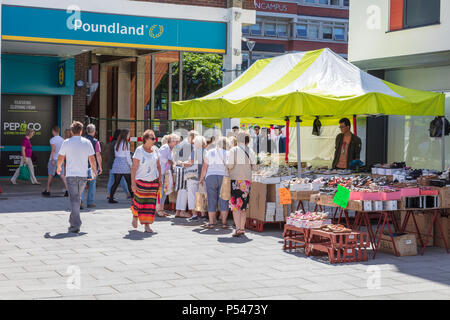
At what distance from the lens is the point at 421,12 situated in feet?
53.2

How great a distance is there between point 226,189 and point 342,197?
2.54m

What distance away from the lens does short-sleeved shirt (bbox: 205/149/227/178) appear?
38.7 feet

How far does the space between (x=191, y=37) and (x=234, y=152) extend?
8125 millimetres

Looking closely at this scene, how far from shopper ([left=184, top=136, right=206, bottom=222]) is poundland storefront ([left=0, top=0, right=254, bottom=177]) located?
5.43m

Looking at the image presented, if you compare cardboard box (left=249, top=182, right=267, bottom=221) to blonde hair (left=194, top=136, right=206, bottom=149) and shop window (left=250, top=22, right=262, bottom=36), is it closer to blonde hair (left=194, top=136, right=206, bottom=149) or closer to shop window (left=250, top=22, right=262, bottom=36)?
blonde hair (left=194, top=136, right=206, bottom=149)

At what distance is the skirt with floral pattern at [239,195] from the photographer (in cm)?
1121

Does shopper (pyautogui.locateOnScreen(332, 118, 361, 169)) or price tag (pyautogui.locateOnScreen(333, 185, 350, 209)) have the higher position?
shopper (pyautogui.locateOnScreen(332, 118, 361, 169))

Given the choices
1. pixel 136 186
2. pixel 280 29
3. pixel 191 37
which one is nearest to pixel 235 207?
pixel 136 186

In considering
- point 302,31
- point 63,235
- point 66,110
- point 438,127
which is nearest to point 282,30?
point 302,31

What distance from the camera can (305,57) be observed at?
13500mm

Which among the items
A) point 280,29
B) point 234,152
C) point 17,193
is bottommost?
point 17,193

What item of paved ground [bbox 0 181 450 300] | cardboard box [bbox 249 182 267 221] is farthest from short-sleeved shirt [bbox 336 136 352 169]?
paved ground [bbox 0 181 450 300]

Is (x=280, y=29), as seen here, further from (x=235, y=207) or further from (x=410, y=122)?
(x=235, y=207)

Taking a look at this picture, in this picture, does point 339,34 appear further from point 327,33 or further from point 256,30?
point 256,30
